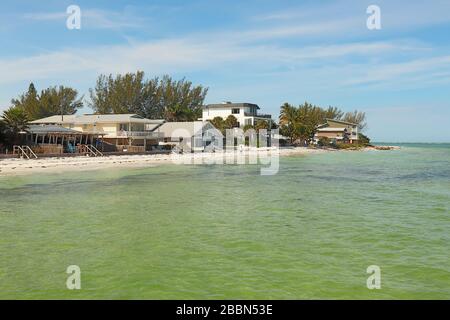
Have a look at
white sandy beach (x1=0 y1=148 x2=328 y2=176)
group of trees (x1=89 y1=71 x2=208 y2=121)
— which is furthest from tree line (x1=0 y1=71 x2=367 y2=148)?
white sandy beach (x1=0 y1=148 x2=328 y2=176)

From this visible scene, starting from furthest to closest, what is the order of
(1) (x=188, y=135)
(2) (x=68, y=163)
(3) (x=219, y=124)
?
(3) (x=219, y=124)
(1) (x=188, y=135)
(2) (x=68, y=163)

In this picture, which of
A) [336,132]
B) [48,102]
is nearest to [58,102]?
[48,102]

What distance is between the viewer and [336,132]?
117312 millimetres

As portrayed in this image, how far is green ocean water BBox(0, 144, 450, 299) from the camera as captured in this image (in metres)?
9.27

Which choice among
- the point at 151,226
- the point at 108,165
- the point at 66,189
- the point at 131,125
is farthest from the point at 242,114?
the point at 151,226

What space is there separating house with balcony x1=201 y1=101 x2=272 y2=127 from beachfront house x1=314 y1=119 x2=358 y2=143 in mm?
25698

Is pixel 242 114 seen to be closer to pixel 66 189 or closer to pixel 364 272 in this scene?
pixel 66 189

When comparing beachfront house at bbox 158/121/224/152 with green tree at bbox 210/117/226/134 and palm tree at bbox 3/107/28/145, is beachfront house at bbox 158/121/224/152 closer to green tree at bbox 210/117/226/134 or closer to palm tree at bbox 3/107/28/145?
green tree at bbox 210/117/226/134

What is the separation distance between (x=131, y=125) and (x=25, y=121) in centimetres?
1897

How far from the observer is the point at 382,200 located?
72.7 feet

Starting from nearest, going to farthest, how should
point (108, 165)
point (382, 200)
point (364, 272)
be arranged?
1. point (364, 272)
2. point (382, 200)
3. point (108, 165)

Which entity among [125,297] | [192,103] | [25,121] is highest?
[192,103]

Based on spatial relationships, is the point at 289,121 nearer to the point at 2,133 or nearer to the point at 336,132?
the point at 336,132

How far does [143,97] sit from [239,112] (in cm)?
2678
